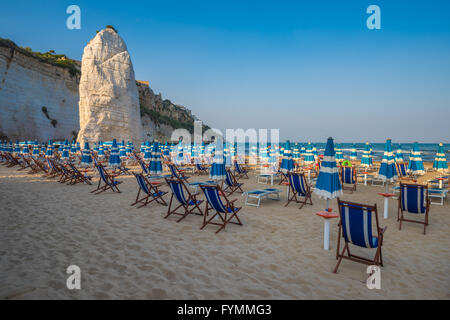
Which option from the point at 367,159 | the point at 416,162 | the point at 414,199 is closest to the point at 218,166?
the point at 414,199

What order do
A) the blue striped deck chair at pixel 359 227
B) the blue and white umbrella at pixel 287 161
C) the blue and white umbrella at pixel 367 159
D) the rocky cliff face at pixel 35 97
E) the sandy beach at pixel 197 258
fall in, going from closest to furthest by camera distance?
the sandy beach at pixel 197 258 → the blue striped deck chair at pixel 359 227 → the blue and white umbrella at pixel 287 161 → the blue and white umbrella at pixel 367 159 → the rocky cliff face at pixel 35 97

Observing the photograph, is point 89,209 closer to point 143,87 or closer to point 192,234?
point 192,234

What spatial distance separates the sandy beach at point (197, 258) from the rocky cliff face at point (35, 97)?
85.2 feet

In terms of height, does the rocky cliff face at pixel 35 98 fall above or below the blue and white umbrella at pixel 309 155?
above

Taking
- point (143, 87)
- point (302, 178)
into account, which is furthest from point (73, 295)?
point (143, 87)

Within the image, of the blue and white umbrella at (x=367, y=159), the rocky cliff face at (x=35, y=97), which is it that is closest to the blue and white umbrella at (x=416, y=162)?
the blue and white umbrella at (x=367, y=159)

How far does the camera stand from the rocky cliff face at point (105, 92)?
2255 cm

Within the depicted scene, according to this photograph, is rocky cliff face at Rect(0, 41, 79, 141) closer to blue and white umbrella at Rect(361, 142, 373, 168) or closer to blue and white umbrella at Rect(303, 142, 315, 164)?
blue and white umbrella at Rect(303, 142, 315, 164)

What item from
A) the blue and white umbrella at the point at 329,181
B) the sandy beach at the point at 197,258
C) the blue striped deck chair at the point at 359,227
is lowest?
the sandy beach at the point at 197,258

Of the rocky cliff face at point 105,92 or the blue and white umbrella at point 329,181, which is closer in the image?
the blue and white umbrella at point 329,181

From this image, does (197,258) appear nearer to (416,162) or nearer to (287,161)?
(287,161)

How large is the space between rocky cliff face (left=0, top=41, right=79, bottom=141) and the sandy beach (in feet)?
85.6

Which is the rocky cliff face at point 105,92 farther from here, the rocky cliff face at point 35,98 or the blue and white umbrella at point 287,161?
the blue and white umbrella at point 287,161

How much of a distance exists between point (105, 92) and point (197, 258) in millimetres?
23557
